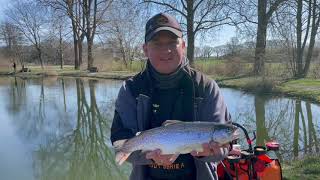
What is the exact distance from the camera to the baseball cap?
2613 mm

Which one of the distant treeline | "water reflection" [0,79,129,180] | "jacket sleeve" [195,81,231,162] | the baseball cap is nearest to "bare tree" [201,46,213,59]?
the distant treeline

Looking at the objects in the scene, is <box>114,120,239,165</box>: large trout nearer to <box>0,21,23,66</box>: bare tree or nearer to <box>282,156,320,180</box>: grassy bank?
<box>282,156,320,180</box>: grassy bank

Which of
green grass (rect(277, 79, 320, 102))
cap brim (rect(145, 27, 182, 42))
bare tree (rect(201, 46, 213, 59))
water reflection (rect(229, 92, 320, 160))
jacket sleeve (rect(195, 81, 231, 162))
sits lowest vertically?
water reflection (rect(229, 92, 320, 160))

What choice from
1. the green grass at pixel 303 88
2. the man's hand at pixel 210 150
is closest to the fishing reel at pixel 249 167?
the man's hand at pixel 210 150

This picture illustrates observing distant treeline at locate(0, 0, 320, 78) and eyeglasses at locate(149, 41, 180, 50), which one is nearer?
eyeglasses at locate(149, 41, 180, 50)

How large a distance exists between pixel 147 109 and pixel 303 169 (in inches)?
166

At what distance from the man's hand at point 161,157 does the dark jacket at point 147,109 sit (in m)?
0.10

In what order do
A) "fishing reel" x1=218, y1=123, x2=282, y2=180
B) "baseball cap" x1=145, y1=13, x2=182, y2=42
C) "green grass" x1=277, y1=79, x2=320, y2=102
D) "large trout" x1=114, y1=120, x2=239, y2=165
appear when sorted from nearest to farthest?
"large trout" x1=114, y1=120, x2=239, y2=165
"baseball cap" x1=145, y1=13, x2=182, y2=42
"fishing reel" x1=218, y1=123, x2=282, y2=180
"green grass" x1=277, y1=79, x2=320, y2=102

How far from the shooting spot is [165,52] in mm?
2596

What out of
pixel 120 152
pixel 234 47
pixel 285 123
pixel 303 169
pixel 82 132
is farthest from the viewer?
pixel 234 47

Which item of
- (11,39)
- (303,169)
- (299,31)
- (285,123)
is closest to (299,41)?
(299,31)

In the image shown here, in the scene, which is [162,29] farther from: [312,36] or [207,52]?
[207,52]

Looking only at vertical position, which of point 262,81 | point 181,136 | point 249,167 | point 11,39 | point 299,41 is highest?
point 11,39

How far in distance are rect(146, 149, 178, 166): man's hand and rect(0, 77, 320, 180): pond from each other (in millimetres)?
4994
